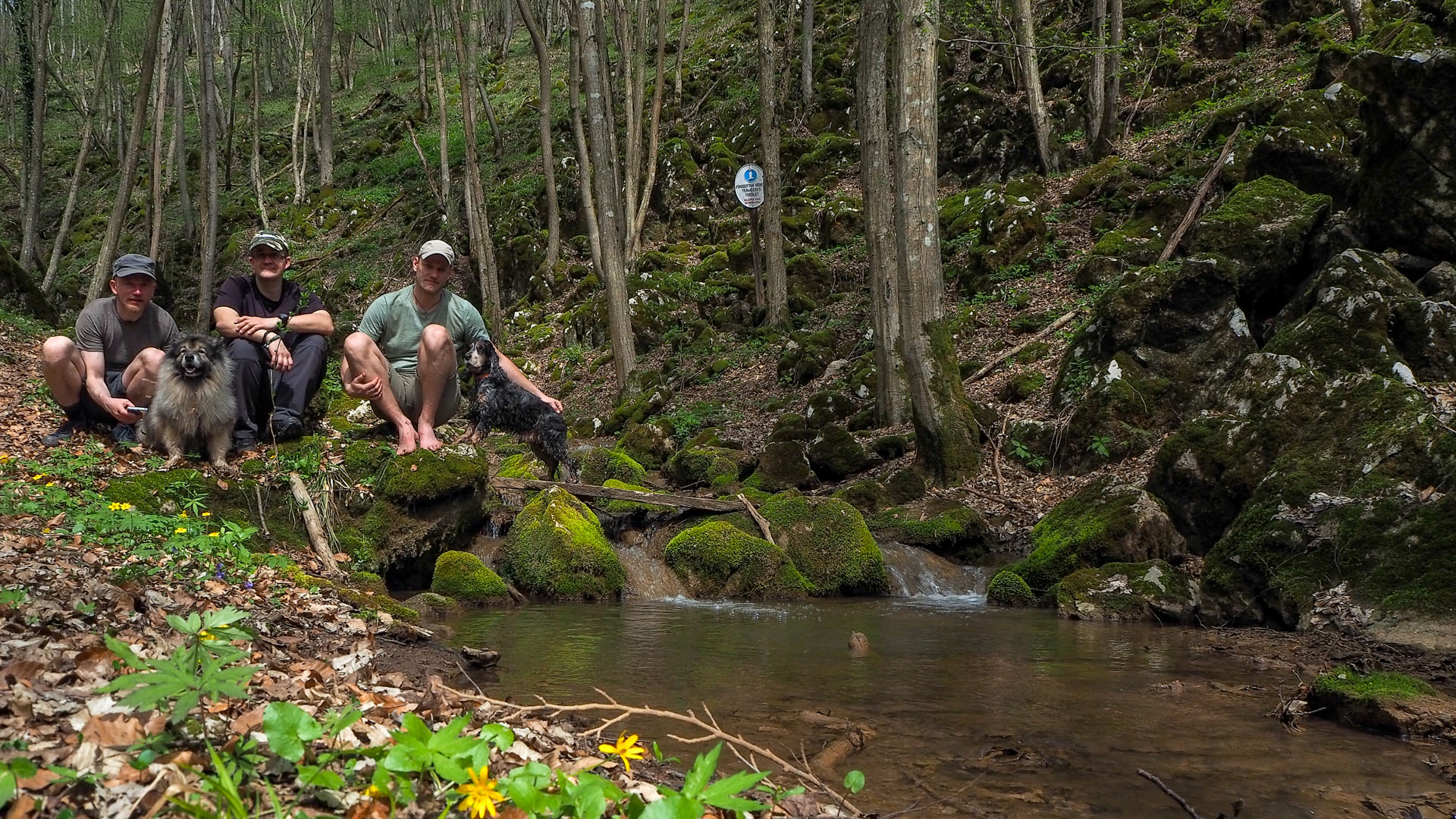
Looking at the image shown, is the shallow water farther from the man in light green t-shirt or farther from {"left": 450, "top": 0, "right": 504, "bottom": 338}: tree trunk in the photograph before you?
{"left": 450, "top": 0, "right": 504, "bottom": 338}: tree trunk

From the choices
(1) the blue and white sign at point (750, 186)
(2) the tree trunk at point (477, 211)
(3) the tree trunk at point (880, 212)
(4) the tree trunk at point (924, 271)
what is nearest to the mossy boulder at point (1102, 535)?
(4) the tree trunk at point (924, 271)

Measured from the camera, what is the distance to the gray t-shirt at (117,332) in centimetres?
620

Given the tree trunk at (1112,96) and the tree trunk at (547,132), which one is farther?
the tree trunk at (547,132)

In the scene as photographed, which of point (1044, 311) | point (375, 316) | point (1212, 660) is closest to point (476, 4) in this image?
point (1044, 311)

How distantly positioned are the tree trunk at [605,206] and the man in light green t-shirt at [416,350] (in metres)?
8.51

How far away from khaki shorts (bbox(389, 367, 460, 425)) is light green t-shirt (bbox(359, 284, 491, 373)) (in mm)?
69

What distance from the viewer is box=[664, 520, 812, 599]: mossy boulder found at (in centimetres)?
796

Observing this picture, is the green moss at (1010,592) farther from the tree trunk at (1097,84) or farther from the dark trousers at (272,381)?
the tree trunk at (1097,84)

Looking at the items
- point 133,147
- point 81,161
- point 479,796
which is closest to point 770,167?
point 133,147

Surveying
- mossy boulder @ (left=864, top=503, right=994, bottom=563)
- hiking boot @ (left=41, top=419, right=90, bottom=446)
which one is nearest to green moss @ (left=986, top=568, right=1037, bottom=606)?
mossy boulder @ (left=864, top=503, right=994, bottom=563)

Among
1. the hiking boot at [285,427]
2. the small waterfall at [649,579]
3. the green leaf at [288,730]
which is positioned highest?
the hiking boot at [285,427]

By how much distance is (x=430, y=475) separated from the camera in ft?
23.6

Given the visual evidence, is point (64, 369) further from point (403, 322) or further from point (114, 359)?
point (403, 322)

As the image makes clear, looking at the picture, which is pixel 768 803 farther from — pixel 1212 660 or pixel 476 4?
pixel 476 4
